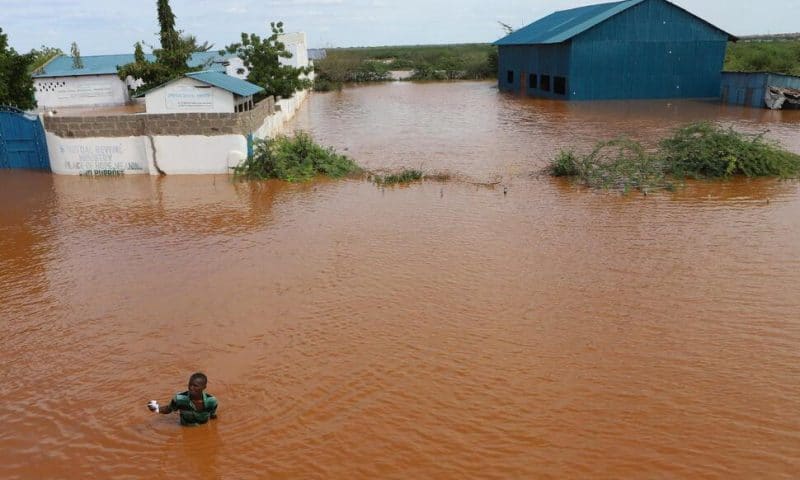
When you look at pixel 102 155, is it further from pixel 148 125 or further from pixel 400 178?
pixel 400 178

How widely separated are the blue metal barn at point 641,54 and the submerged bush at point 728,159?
20342mm

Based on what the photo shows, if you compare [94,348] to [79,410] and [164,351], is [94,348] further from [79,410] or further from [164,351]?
[79,410]

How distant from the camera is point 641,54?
37219 millimetres

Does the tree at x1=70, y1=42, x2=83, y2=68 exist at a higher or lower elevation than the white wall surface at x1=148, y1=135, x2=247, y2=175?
higher

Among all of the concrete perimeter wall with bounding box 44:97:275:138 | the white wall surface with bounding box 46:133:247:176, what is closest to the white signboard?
the concrete perimeter wall with bounding box 44:97:275:138

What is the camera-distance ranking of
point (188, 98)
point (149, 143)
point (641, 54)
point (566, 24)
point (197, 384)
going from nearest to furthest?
point (197, 384)
point (149, 143)
point (188, 98)
point (641, 54)
point (566, 24)

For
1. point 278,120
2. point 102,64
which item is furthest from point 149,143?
point 102,64

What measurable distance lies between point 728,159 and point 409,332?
1269cm

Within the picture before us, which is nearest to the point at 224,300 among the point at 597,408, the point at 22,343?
the point at 22,343

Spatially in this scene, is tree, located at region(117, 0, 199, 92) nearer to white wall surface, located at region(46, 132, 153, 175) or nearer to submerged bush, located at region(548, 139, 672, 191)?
white wall surface, located at region(46, 132, 153, 175)

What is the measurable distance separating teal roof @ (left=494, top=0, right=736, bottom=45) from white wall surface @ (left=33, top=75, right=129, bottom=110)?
27167 mm

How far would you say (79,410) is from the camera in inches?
280

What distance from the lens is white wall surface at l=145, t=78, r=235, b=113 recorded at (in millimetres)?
19906

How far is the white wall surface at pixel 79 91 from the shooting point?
37500mm
